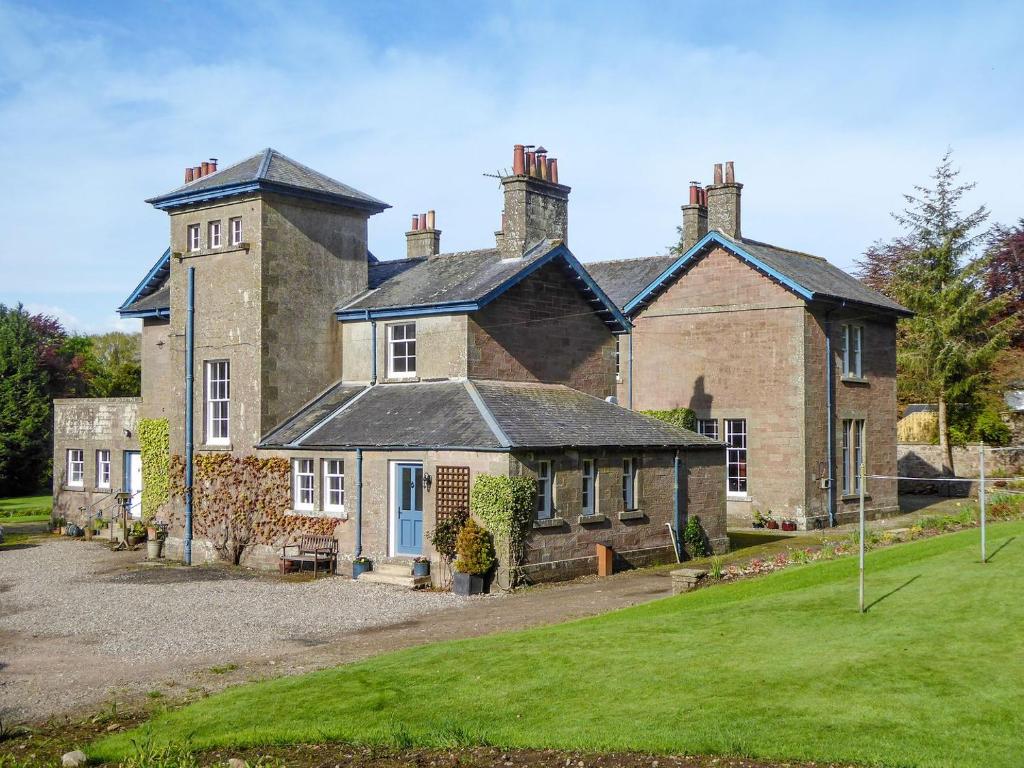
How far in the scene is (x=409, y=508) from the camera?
23.6 meters

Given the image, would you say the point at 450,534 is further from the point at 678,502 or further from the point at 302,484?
the point at 678,502

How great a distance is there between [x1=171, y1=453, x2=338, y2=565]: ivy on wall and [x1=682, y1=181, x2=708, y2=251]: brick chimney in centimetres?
1740

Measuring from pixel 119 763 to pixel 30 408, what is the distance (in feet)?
155

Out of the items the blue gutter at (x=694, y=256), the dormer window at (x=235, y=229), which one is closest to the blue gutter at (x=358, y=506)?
the dormer window at (x=235, y=229)

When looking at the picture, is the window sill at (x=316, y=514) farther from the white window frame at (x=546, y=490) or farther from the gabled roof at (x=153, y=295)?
the gabled roof at (x=153, y=295)

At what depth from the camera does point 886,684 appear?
10711mm

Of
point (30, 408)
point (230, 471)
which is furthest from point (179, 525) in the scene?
point (30, 408)

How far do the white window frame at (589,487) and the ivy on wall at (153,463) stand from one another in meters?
13.2

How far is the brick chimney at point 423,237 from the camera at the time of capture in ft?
117

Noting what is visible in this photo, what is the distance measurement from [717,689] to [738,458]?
74.0 feet

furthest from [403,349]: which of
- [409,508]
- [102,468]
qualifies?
[102,468]

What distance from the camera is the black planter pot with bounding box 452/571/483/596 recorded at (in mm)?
21234

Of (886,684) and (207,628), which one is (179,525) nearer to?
(207,628)

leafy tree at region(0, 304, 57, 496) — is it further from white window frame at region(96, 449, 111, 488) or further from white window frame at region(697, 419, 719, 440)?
white window frame at region(697, 419, 719, 440)
